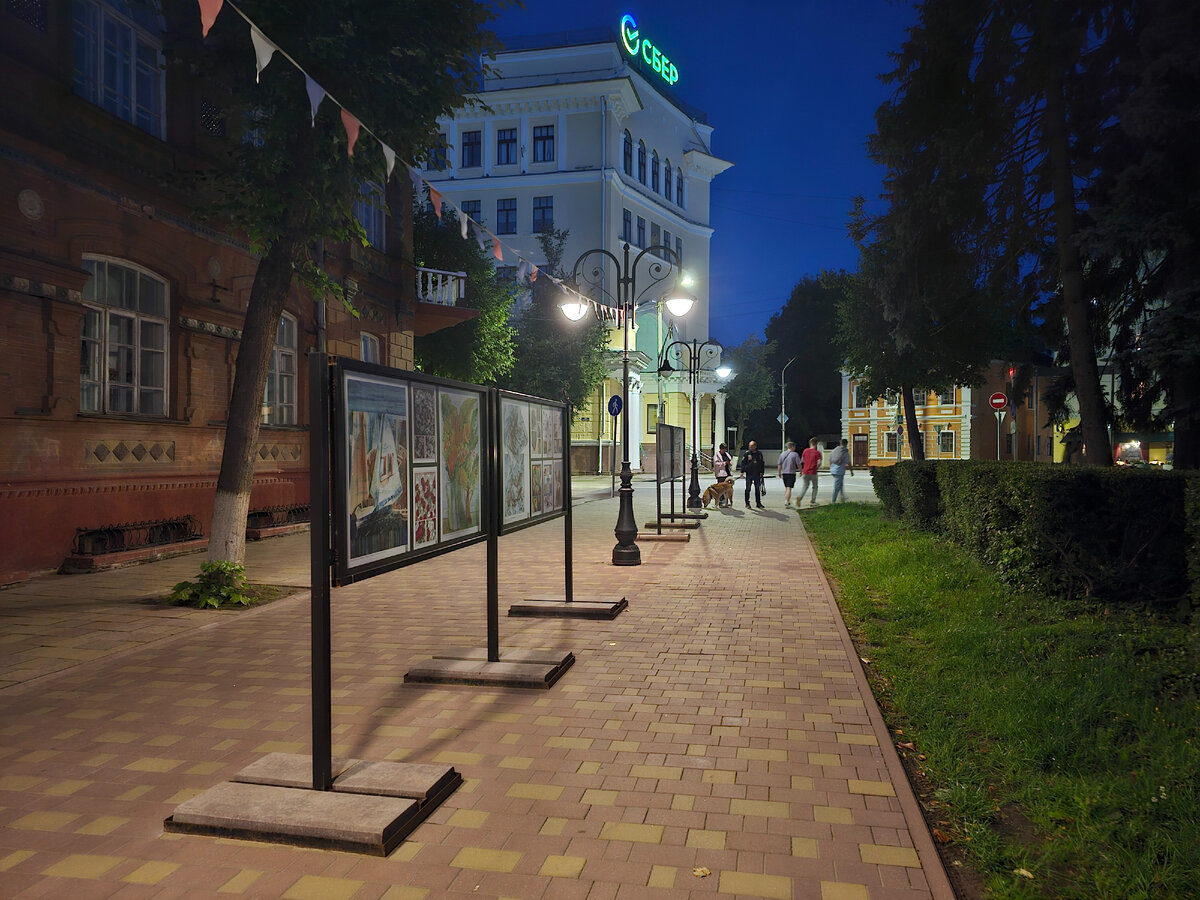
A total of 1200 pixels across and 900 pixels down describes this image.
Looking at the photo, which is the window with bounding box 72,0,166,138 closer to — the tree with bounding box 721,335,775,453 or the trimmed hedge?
the trimmed hedge

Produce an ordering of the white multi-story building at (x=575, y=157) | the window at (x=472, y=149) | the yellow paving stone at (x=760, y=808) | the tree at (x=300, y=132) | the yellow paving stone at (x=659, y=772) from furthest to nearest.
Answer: the window at (x=472, y=149) < the white multi-story building at (x=575, y=157) < the tree at (x=300, y=132) < the yellow paving stone at (x=659, y=772) < the yellow paving stone at (x=760, y=808)

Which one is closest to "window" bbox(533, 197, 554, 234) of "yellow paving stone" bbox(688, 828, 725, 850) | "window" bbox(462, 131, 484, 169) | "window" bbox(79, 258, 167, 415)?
"window" bbox(462, 131, 484, 169)

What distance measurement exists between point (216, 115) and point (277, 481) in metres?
6.18

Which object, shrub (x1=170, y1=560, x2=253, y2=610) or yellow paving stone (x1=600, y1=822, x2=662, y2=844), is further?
shrub (x1=170, y1=560, x2=253, y2=610)

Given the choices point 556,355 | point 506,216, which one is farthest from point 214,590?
point 506,216

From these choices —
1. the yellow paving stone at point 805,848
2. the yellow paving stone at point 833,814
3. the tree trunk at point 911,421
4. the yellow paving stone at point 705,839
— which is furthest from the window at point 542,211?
the yellow paving stone at point 805,848

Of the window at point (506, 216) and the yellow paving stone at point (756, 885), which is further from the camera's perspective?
the window at point (506, 216)

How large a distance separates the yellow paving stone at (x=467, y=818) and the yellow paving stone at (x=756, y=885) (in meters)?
1.06

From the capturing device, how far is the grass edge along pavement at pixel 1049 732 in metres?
3.23

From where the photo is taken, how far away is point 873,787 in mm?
3895

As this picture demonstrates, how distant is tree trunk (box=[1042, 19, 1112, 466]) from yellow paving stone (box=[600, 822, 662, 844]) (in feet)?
35.8

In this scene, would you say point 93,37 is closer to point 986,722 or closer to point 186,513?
point 186,513

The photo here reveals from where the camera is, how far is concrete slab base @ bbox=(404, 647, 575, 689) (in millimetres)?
5559

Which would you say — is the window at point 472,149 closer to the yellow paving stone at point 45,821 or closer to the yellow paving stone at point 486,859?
the yellow paving stone at point 45,821
